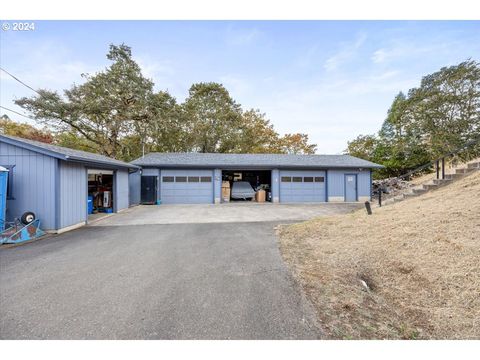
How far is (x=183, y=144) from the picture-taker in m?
24.1

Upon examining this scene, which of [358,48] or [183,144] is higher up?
[358,48]

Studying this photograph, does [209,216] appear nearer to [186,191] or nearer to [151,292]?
[186,191]

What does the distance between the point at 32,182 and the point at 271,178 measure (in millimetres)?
11966

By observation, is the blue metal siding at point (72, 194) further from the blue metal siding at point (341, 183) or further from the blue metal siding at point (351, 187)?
the blue metal siding at point (351, 187)

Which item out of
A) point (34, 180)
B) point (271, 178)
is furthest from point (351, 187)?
point (34, 180)

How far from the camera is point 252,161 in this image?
1518 cm

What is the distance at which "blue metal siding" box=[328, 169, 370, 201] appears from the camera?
Result: 48.1 feet

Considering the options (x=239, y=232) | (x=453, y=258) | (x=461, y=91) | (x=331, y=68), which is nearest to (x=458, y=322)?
(x=453, y=258)

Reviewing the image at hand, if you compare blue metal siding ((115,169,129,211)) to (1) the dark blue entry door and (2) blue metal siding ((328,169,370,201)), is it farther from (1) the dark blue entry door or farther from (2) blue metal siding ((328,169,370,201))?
(1) the dark blue entry door

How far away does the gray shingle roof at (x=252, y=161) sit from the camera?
1385 centimetres

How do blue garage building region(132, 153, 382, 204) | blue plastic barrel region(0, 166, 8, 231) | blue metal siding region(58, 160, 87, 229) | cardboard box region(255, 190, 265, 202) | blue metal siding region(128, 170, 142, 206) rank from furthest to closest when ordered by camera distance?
cardboard box region(255, 190, 265, 202)
blue garage building region(132, 153, 382, 204)
blue metal siding region(128, 170, 142, 206)
blue metal siding region(58, 160, 87, 229)
blue plastic barrel region(0, 166, 8, 231)

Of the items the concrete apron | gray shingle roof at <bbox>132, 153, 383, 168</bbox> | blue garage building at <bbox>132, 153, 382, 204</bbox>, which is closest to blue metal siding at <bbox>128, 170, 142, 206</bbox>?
blue garage building at <bbox>132, 153, 382, 204</bbox>

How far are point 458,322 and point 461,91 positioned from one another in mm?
25834
